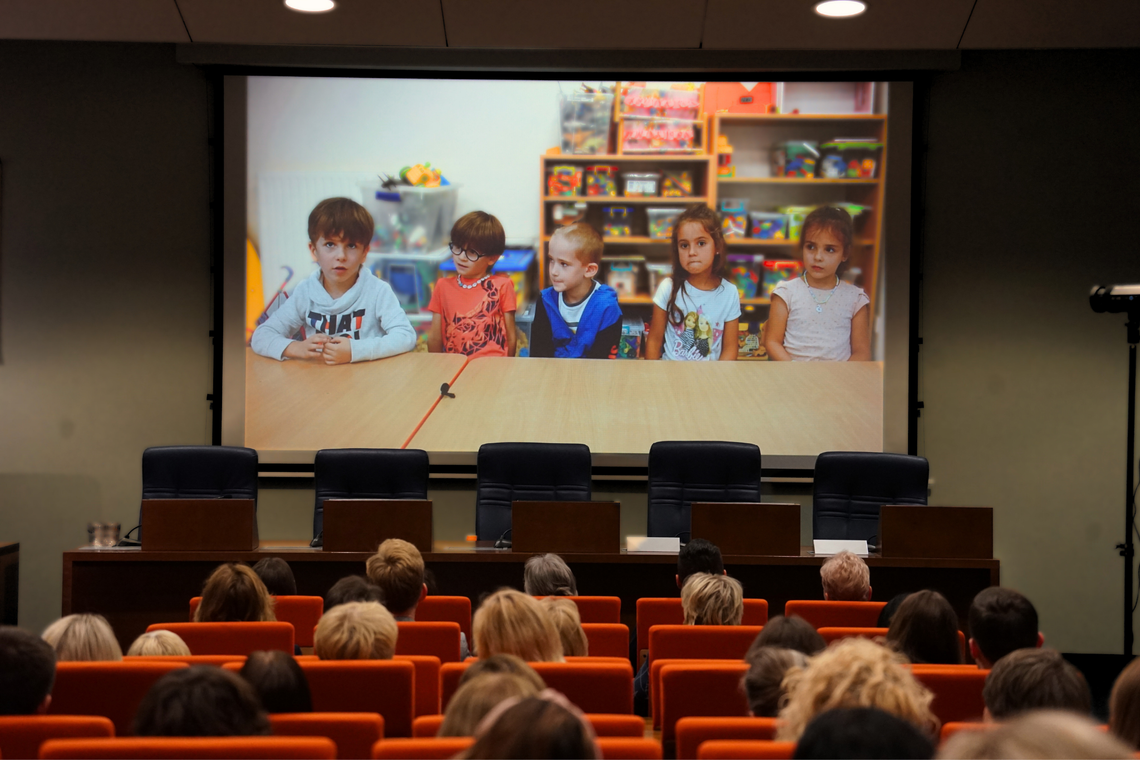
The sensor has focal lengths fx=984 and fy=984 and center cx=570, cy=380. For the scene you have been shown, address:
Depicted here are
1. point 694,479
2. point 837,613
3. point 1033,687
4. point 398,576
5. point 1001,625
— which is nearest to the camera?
point 1033,687

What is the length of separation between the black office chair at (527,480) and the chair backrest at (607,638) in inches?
83.0

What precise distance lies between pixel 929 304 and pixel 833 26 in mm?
1831

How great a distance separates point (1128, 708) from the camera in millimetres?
1890

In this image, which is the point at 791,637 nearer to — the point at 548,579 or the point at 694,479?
the point at 548,579

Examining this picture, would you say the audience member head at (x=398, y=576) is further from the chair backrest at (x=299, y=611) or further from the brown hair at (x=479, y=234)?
the brown hair at (x=479, y=234)

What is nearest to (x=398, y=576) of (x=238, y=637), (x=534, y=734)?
(x=238, y=637)

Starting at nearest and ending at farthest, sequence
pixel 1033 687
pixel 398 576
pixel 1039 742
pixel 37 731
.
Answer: pixel 1039 742 → pixel 37 731 → pixel 1033 687 → pixel 398 576

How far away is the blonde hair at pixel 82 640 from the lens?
2555mm

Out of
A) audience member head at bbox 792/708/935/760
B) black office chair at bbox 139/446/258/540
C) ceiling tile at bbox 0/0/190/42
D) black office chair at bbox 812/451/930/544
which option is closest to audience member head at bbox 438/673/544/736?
audience member head at bbox 792/708/935/760

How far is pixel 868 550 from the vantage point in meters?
4.88

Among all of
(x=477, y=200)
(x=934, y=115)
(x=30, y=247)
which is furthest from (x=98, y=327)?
(x=934, y=115)

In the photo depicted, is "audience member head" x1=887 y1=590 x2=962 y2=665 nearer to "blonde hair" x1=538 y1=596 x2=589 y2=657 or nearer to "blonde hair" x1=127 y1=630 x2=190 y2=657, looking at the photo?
"blonde hair" x1=538 y1=596 x2=589 y2=657

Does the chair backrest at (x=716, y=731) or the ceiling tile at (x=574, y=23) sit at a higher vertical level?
the ceiling tile at (x=574, y=23)

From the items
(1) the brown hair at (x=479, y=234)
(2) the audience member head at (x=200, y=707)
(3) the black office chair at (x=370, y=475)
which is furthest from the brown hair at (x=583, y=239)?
(2) the audience member head at (x=200, y=707)
